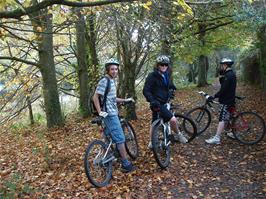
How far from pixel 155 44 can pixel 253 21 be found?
354 centimetres

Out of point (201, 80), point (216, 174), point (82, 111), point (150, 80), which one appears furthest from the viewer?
point (201, 80)

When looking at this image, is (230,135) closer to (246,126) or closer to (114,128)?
(246,126)

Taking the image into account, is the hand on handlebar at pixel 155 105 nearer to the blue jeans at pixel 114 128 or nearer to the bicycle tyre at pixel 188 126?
the blue jeans at pixel 114 128

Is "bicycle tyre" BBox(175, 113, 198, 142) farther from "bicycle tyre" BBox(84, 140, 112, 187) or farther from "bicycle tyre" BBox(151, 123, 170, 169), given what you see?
"bicycle tyre" BBox(84, 140, 112, 187)

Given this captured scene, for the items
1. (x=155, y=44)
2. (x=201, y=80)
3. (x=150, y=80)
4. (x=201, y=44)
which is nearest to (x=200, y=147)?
(x=150, y=80)

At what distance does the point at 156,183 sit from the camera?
275 inches

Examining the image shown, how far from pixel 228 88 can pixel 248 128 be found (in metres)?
1.28

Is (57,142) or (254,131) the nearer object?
(254,131)

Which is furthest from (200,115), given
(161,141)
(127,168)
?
(127,168)

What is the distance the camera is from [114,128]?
7121mm

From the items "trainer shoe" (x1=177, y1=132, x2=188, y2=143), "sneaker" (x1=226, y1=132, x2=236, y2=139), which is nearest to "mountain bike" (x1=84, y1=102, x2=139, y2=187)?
"trainer shoe" (x1=177, y1=132, x2=188, y2=143)

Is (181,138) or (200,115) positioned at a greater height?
(200,115)

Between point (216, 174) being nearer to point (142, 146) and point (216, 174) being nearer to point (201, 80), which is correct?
point (142, 146)

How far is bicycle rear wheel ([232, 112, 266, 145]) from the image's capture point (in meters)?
9.41
